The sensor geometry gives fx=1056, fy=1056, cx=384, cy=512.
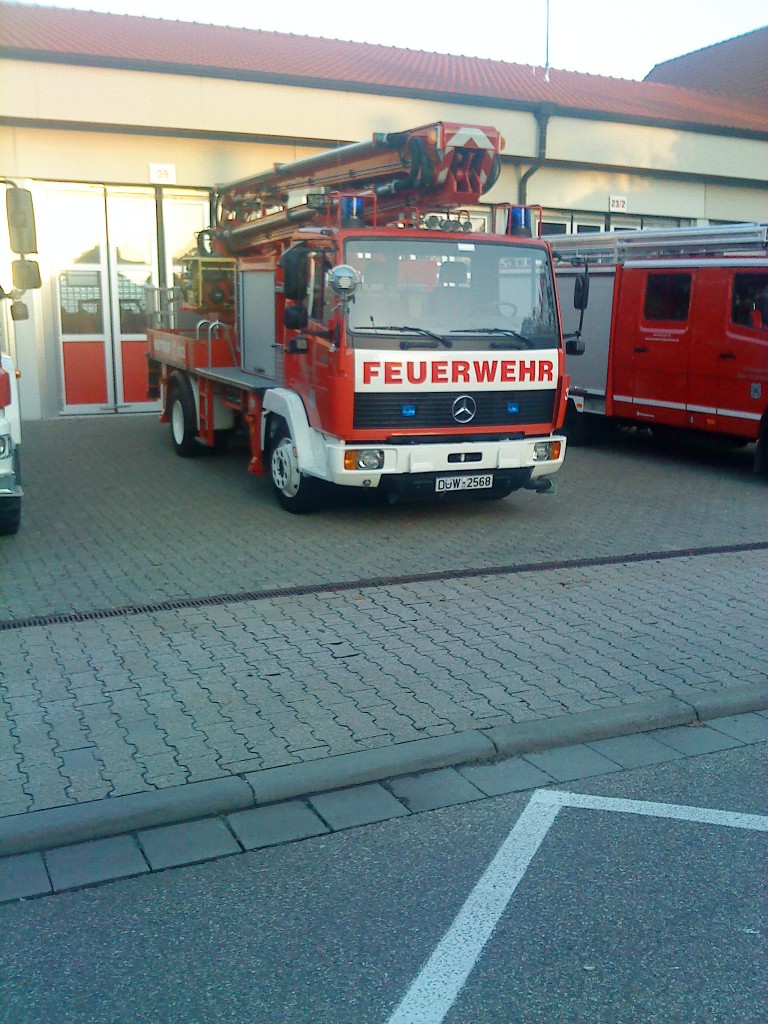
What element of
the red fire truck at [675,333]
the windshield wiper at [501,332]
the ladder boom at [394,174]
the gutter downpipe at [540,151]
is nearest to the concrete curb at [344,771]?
the windshield wiper at [501,332]

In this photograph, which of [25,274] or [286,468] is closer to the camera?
[25,274]

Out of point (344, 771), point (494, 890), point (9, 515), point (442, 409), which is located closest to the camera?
point (494, 890)

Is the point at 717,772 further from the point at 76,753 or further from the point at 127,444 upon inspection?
the point at 127,444

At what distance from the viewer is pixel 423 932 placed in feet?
11.2

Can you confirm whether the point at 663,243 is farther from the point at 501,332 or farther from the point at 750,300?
the point at 501,332

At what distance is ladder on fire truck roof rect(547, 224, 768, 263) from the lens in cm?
1207

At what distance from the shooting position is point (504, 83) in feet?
69.5

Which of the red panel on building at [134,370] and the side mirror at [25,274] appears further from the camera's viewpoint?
the red panel on building at [134,370]

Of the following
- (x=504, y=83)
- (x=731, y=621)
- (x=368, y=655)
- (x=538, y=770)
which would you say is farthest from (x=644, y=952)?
(x=504, y=83)

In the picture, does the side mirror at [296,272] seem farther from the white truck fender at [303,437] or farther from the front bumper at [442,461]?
the front bumper at [442,461]

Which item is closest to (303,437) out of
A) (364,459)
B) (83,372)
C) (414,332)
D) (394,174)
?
(364,459)

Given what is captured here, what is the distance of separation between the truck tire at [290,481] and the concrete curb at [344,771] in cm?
462

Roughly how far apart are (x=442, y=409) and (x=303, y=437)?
4.05 feet

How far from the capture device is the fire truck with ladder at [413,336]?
332 inches
